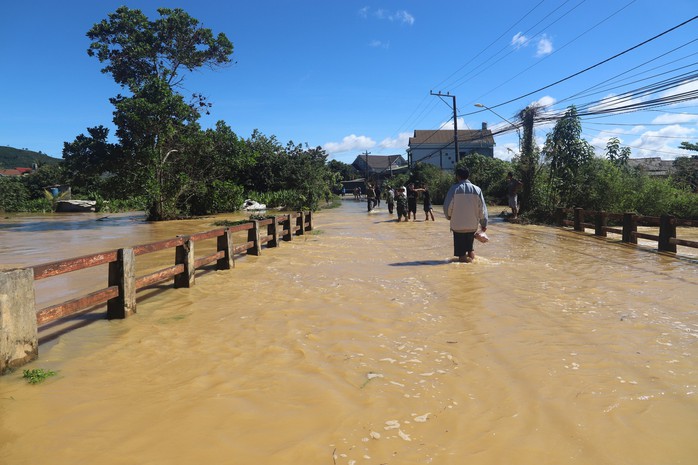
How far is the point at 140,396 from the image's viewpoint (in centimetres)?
371

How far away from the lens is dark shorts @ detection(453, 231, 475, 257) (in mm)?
9258

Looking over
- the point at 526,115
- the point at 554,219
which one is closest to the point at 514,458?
the point at 554,219

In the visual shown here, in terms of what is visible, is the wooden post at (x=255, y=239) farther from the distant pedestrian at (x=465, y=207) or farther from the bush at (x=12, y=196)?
the bush at (x=12, y=196)

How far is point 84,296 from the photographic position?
5.25 metres

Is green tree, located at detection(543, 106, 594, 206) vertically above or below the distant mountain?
below

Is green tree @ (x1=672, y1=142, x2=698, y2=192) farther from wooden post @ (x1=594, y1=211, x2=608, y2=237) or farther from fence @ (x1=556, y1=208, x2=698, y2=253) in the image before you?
wooden post @ (x1=594, y1=211, x2=608, y2=237)

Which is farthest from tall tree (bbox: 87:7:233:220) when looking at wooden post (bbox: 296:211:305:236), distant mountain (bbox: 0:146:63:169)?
distant mountain (bbox: 0:146:63:169)

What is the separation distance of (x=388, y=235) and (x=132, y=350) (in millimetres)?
11605

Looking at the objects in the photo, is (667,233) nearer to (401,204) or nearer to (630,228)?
(630,228)

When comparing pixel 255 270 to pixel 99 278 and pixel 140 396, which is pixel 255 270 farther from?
pixel 140 396

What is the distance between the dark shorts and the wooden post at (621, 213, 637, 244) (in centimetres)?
567

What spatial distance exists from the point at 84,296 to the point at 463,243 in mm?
6580

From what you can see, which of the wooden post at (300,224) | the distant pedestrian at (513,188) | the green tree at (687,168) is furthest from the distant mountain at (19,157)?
Result: the green tree at (687,168)

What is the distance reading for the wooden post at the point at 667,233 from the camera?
10586 millimetres
